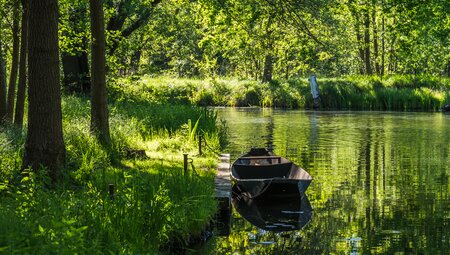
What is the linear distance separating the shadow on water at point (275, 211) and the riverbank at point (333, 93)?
27.2 meters

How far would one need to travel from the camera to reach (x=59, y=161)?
1209cm

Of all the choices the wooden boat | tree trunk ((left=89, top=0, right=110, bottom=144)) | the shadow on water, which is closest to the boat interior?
the wooden boat

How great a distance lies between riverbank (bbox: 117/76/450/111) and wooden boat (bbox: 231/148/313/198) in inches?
972

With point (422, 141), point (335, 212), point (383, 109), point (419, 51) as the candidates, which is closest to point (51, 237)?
point (335, 212)

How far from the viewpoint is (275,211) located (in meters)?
14.7

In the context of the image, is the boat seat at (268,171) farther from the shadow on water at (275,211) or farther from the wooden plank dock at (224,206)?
the wooden plank dock at (224,206)

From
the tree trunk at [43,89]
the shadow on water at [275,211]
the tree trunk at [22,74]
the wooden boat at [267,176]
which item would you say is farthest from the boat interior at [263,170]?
the tree trunk at [43,89]

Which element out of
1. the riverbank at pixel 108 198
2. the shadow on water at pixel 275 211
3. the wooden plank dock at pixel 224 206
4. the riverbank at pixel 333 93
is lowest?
the shadow on water at pixel 275 211

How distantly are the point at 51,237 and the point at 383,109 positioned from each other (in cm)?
3884

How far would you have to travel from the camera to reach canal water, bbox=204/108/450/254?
11805mm

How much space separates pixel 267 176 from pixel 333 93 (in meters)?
28.1

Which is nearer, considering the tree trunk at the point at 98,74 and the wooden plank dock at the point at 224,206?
the wooden plank dock at the point at 224,206

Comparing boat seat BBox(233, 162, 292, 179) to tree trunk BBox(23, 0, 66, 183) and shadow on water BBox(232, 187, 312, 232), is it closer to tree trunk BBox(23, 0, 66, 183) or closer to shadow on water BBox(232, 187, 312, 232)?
shadow on water BBox(232, 187, 312, 232)

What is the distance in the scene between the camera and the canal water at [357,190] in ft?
38.7
